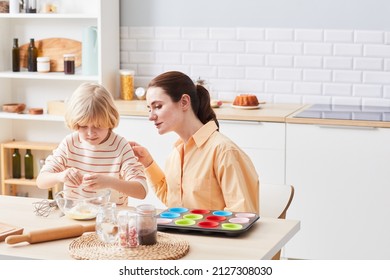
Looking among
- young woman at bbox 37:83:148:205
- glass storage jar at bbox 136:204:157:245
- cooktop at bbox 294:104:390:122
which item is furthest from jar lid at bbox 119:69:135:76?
glass storage jar at bbox 136:204:157:245

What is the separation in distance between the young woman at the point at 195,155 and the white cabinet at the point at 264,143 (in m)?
1.44

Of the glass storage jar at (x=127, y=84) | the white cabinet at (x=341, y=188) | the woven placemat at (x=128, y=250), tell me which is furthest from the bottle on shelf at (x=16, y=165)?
the woven placemat at (x=128, y=250)

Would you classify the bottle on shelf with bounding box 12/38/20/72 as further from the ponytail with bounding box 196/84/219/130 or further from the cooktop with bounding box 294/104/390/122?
the ponytail with bounding box 196/84/219/130

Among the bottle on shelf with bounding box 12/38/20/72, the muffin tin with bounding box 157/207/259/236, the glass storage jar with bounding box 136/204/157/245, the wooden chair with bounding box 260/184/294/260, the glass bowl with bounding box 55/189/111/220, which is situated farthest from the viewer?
the bottle on shelf with bounding box 12/38/20/72

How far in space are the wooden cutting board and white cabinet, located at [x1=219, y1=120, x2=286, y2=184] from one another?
58.6 inches

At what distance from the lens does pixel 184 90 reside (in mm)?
3395

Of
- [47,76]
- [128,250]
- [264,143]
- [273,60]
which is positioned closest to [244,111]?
[264,143]

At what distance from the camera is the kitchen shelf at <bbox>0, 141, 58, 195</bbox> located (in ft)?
19.3

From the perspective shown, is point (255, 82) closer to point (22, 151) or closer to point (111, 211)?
point (22, 151)

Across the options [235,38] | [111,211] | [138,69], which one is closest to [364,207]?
[235,38]

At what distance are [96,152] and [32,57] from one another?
278 centimetres

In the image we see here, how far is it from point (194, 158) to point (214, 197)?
0.19m

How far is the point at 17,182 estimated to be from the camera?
5898 millimetres

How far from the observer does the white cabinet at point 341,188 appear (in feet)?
15.5
